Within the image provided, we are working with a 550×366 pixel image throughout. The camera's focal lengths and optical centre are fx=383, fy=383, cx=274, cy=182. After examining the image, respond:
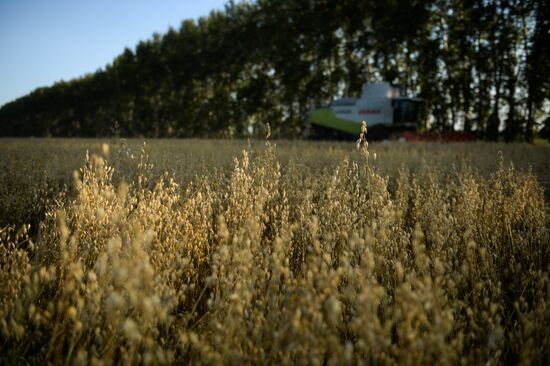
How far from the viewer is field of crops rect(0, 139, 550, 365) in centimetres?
127

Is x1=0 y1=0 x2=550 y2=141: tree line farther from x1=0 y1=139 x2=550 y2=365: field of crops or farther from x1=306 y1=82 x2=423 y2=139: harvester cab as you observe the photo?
x1=0 y1=139 x2=550 y2=365: field of crops

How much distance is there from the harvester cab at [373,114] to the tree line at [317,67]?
235 inches

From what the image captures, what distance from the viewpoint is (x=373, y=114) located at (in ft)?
71.7

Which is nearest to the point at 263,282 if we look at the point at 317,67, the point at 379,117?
the point at 379,117

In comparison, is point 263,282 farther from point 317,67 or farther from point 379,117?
point 317,67

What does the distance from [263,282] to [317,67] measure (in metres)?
35.9

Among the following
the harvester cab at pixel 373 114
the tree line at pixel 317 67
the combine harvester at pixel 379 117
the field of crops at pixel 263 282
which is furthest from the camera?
the tree line at pixel 317 67

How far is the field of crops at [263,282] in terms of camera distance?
49.9 inches

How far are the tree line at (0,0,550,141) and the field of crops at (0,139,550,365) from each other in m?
23.1

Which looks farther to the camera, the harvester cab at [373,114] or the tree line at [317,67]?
the tree line at [317,67]

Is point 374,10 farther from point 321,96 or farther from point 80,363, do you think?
point 80,363

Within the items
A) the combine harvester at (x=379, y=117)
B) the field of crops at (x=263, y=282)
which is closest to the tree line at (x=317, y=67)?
the combine harvester at (x=379, y=117)

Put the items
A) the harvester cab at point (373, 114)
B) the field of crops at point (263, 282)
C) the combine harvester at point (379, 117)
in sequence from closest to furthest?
the field of crops at point (263, 282)
the combine harvester at point (379, 117)
the harvester cab at point (373, 114)

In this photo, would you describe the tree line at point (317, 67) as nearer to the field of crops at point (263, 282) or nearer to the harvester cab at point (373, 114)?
the harvester cab at point (373, 114)
